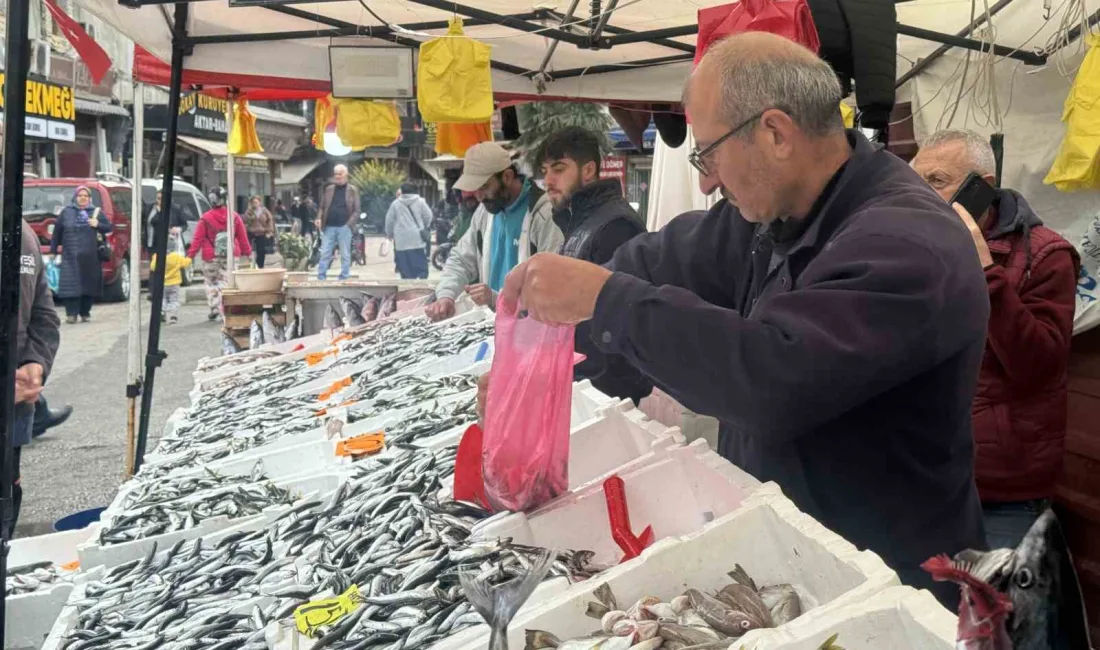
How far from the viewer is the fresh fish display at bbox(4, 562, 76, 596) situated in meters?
3.30

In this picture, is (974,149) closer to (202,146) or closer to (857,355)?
(857,355)

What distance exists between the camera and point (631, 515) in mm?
2100

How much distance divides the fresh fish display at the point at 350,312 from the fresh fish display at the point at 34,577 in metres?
3.52

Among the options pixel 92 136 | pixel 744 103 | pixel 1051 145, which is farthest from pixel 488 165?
pixel 92 136

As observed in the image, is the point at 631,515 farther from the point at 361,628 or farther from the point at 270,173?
the point at 270,173

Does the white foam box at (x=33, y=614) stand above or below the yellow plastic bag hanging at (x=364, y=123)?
below

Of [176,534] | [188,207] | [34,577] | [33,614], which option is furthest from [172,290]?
[176,534]

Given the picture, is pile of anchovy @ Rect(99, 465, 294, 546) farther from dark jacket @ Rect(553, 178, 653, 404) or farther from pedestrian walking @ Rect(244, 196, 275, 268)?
pedestrian walking @ Rect(244, 196, 275, 268)

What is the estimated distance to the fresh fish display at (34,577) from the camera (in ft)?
10.8

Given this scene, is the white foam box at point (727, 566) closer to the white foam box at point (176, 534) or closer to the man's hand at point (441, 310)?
the white foam box at point (176, 534)

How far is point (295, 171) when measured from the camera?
131ft

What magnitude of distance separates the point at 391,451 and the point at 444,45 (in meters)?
1.90

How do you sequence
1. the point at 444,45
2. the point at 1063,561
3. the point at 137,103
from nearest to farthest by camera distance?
the point at 1063,561
the point at 444,45
the point at 137,103

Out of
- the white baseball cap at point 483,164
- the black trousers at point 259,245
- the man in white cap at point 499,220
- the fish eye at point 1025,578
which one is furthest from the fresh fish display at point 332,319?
the black trousers at point 259,245
